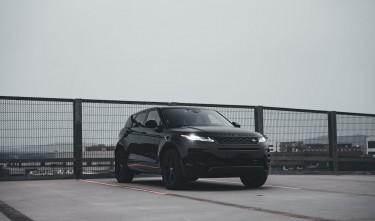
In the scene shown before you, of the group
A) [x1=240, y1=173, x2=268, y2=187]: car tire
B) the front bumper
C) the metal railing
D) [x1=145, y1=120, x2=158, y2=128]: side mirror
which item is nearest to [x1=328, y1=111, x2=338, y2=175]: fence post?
the metal railing

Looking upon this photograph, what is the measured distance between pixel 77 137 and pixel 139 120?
358 centimetres

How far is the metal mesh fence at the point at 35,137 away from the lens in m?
15.3

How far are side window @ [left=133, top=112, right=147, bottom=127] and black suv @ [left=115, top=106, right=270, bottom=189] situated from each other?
1.20 feet

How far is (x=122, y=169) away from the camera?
13.7 meters

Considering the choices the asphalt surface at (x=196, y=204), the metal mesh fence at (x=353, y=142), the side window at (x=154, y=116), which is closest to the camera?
the asphalt surface at (x=196, y=204)

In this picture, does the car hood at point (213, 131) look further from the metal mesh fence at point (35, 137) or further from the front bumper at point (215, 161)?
the metal mesh fence at point (35, 137)

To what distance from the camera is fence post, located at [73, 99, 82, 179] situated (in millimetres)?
16109

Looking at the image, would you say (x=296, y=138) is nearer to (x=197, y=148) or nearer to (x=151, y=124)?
(x=151, y=124)

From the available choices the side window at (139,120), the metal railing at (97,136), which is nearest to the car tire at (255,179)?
the side window at (139,120)

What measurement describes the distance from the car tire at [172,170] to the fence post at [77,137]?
5390 millimetres

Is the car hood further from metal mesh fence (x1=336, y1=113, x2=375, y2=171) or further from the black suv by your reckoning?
metal mesh fence (x1=336, y1=113, x2=375, y2=171)

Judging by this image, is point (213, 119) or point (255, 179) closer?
point (255, 179)

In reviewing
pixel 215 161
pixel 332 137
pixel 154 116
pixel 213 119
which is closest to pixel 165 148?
pixel 215 161

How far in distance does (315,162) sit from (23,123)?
9047 mm
